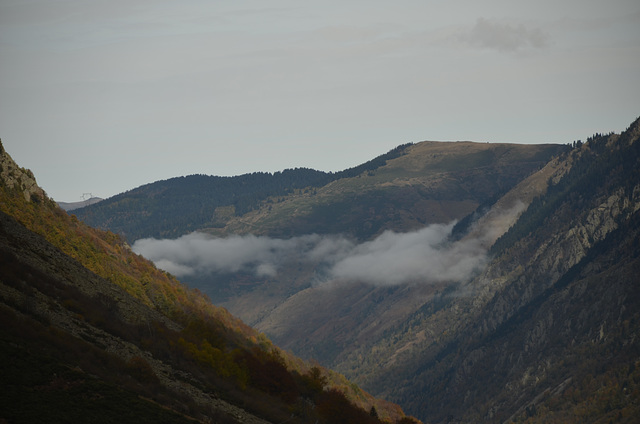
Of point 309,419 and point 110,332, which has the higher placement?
point 110,332

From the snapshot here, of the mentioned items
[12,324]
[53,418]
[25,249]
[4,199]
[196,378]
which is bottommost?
[196,378]

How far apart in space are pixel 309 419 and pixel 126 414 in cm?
5964

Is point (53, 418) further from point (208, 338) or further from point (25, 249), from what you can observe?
point (208, 338)

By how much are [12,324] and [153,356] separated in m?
29.7

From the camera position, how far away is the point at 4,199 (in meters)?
182

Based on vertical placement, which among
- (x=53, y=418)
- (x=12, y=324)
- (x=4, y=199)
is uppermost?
(x=4, y=199)

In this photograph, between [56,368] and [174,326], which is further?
[174,326]

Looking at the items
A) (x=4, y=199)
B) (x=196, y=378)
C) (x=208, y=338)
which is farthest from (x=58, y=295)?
(x=4, y=199)

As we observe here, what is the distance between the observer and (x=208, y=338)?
160 m

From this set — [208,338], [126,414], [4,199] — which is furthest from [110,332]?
[4,199]

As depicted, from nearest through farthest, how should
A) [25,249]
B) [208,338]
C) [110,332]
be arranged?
[110,332]
[25,249]
[208,338]

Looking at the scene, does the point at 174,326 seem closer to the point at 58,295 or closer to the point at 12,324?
the point at 58,295

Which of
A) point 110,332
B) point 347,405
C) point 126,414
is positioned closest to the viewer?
point 126,414

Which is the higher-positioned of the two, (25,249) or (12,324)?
(25,249)
